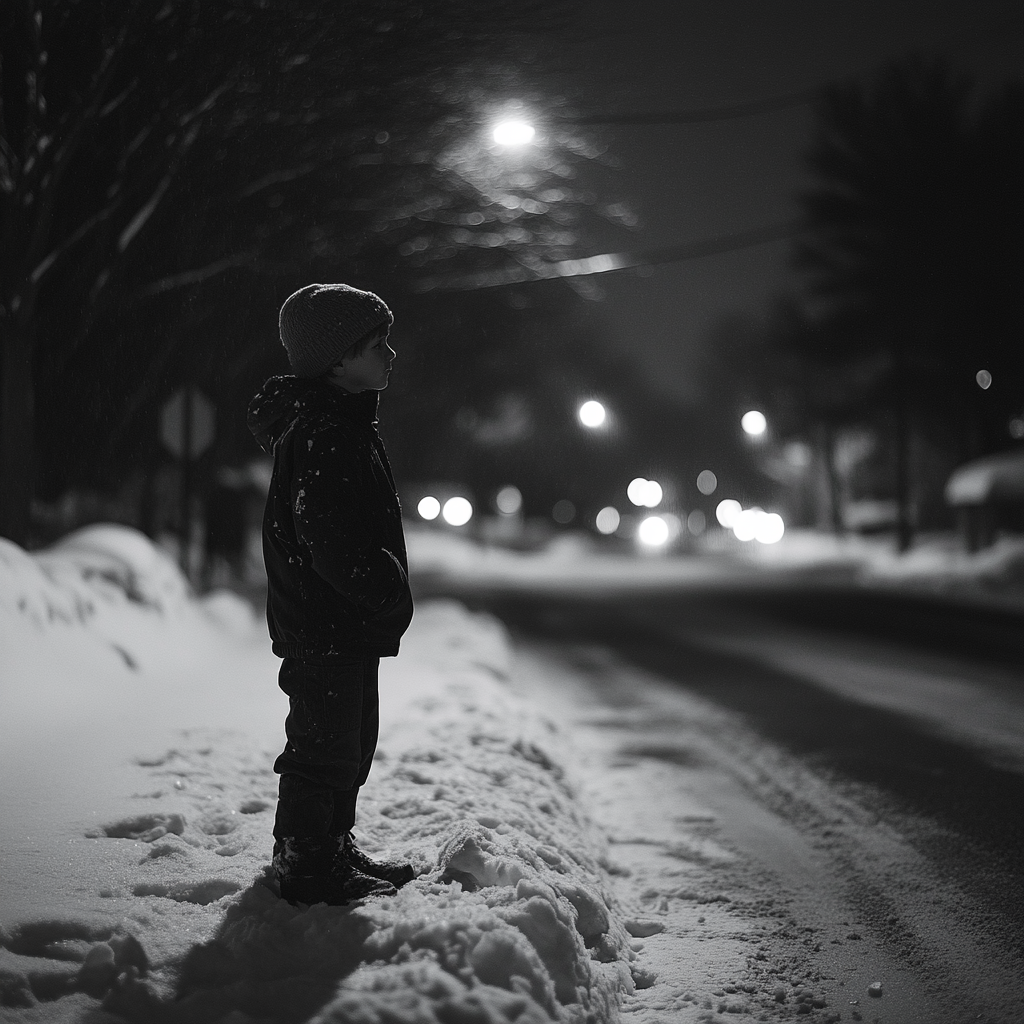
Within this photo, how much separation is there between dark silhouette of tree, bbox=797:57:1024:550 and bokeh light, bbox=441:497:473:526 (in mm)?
31161

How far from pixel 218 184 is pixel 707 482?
78.9 metres

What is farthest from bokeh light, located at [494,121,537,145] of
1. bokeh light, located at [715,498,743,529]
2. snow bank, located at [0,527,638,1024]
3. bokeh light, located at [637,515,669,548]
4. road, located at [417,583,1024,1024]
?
bokeh light, located at [715,498,743,529]

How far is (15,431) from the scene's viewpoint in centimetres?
845

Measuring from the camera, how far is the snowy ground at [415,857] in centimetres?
277

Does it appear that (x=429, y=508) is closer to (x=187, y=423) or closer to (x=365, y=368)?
(x=187, y=423)

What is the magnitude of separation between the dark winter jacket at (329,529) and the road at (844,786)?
153 cm

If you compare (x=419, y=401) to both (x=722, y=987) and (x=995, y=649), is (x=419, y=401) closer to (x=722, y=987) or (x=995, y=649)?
(x=995, y=649)

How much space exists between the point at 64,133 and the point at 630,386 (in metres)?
71.3

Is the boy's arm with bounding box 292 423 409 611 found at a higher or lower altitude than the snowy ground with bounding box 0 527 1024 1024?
higher

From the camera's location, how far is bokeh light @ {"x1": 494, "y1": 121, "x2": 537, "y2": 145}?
32.9 ft

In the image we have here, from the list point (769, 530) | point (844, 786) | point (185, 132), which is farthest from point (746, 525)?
point (844, 786)

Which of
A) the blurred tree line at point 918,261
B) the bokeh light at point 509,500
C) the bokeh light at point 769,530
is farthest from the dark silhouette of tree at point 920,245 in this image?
→ the bokeh light at point 509,500

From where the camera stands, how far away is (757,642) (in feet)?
43.4

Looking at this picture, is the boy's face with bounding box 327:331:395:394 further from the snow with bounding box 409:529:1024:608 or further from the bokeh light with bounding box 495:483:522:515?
the bokeh light with bounding box 495:483:522:515
